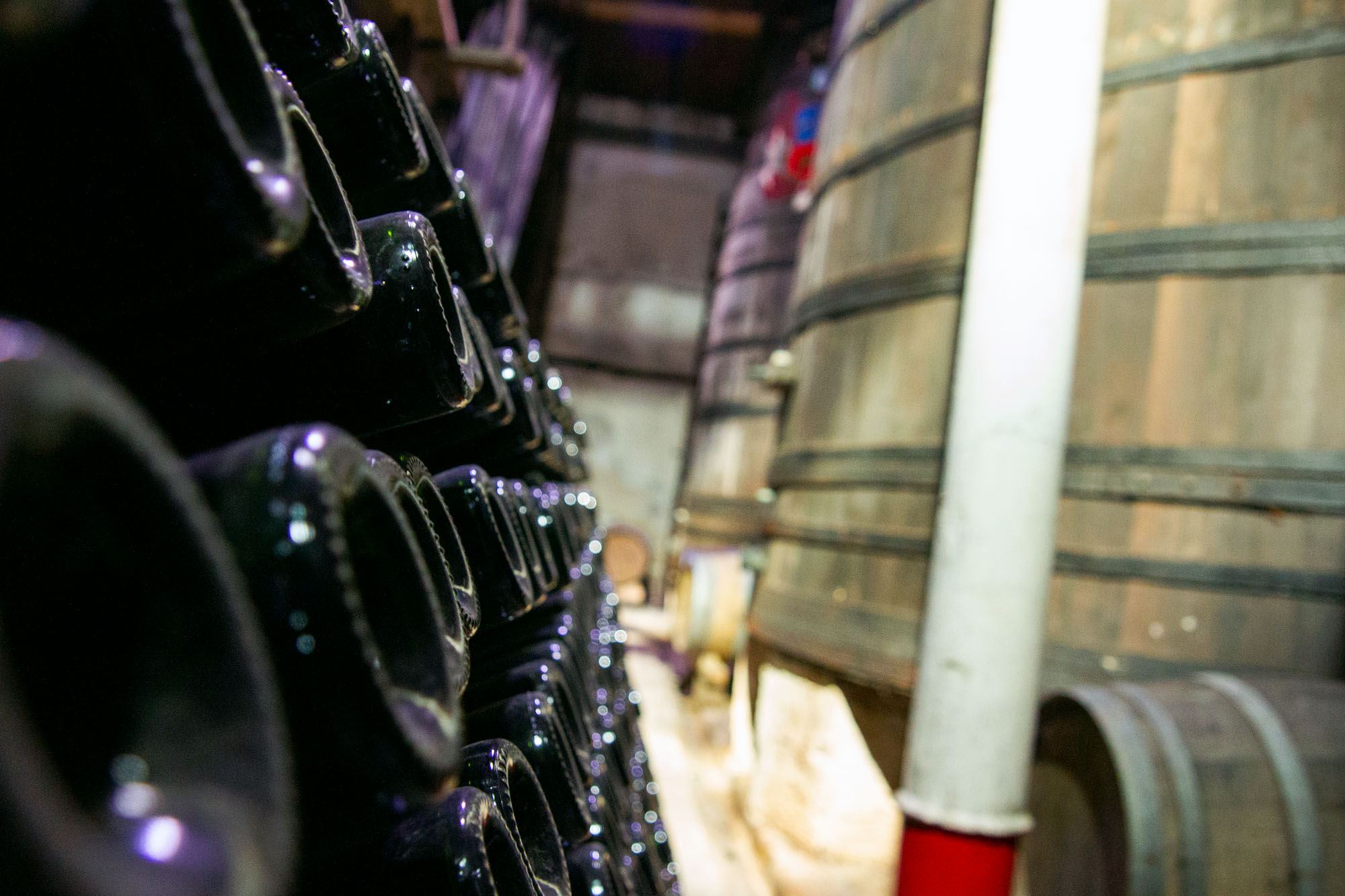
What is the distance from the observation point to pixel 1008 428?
6.41ft

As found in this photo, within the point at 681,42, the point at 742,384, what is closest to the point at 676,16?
the point at 681,42

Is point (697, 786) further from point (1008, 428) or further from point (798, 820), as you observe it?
point (1008, 428)

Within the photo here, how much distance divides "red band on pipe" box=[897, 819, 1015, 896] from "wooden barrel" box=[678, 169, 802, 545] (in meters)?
4.00

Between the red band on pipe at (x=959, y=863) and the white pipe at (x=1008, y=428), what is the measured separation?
0.04 metres

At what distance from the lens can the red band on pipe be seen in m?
1.88

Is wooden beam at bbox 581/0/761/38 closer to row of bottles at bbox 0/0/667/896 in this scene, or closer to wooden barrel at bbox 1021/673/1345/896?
wooden barrel at bbox 1021/673/1345/896

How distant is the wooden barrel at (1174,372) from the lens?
183 centimetres

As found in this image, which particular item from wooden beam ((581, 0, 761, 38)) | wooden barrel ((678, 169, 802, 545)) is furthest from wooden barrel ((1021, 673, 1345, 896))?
wooden beam ((581, 0, 761, 38))

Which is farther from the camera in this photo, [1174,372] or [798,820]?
[798,820]

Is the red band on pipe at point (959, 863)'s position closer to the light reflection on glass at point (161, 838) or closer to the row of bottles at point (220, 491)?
the row of bottles at point (220, 491)

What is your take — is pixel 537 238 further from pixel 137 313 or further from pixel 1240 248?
pixel 137 313

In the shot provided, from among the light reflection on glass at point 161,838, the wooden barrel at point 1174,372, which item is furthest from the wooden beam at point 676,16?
the light reflection on glass at point 161,838

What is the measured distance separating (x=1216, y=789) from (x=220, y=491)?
5.83 feet

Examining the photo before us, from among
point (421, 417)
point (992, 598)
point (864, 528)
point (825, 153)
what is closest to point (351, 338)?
point (421, 417)
